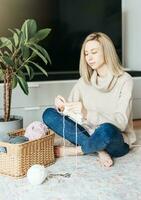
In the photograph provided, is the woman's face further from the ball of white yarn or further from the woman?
the ball of white yarn

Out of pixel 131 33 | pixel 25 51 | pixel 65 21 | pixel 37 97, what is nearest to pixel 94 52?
pixel 25 51

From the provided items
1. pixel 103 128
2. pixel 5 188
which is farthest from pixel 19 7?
pixel 5 188

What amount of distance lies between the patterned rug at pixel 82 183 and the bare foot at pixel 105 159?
0.10 feet

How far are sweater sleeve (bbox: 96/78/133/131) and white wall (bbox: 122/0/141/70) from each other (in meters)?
1.51

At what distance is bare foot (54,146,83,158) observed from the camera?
201cm

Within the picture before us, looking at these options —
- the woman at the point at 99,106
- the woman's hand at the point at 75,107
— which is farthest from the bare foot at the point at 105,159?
the woman's hand at the point at 75,107

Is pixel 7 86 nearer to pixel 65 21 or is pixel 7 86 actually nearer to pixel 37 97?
pixel 37 97

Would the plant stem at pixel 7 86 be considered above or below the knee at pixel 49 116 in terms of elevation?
above

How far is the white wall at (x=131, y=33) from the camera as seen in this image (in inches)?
133

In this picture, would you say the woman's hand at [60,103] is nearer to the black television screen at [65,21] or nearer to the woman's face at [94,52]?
the woman's face at [94,52]

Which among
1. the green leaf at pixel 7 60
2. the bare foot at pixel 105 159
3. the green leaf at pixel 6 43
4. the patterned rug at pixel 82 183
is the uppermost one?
the green leaf at pixel 6 43

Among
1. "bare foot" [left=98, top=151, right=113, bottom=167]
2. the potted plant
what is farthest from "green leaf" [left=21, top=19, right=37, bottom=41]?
"bare foot" [left=98, top=151, right=113, bottom=167]

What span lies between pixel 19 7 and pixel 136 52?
1146 mm

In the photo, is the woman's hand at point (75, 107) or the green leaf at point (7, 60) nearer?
the woman's hand at point (75, 107)
